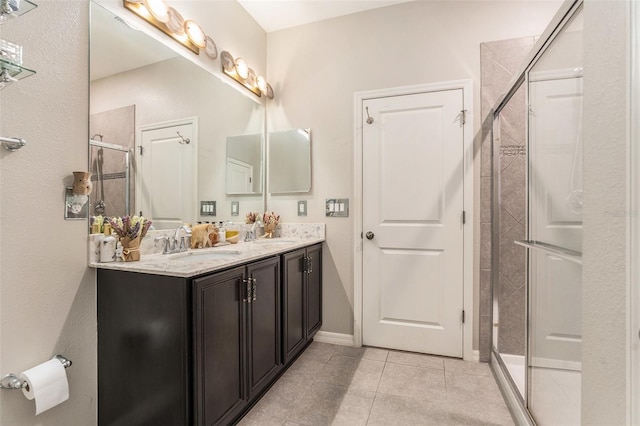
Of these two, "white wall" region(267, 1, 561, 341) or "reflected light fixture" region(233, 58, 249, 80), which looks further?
"reflected light fixture" region(233, 58, 249, 80)

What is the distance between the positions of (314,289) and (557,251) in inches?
68.1

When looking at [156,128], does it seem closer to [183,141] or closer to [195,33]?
[183,141]

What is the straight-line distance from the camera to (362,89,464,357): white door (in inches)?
90.8

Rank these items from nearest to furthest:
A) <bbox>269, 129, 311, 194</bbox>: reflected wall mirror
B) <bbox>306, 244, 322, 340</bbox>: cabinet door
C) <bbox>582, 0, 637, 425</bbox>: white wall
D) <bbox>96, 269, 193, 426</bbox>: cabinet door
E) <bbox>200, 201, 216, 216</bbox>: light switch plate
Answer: <bbox>582, 0, 637, 425</bbox>: white wall, <bbox>96, 269, 193, 426</bbox>: cabinet door, <bbox>200, 201, 216, 216</bbox>: light switch plate, <bbox>306, 244, 322, 340</bbox>: cabinet door, <bbox>269, 129, 311, 194</bbox>: reflected wall mirror

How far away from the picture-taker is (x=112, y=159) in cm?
151

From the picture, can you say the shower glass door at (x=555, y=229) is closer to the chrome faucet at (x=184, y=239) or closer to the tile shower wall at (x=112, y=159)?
the chrome faucet at (x=184, y=239)

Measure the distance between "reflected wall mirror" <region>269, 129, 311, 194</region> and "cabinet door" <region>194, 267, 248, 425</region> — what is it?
136 centimetres

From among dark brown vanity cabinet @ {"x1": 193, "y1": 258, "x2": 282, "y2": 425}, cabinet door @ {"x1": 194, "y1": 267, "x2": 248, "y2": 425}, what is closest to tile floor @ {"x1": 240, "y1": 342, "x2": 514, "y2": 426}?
dark brown vanity cabinet @ {"x1": 193, "y1": 258, "x2": 282, "y2": 425}

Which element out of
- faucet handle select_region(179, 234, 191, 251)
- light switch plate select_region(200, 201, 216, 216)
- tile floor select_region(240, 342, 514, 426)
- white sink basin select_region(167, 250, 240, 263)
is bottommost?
tile floor select_region(240, 342, 514, 426)

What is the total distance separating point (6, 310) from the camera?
1.11 metres

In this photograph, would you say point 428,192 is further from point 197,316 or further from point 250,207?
point 197,316

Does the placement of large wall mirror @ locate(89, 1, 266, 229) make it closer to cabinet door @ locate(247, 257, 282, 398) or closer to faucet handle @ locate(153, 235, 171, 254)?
faucet handle @ locate(153, 235, 171, 254)

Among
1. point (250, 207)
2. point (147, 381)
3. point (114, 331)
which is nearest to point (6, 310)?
point (114, 331)

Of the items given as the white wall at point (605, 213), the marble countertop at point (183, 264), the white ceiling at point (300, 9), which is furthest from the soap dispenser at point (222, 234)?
the white wall at point (605, 213)
